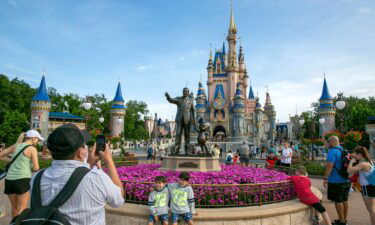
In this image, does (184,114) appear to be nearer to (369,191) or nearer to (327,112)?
(369,191)

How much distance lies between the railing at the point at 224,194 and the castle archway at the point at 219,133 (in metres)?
54.6

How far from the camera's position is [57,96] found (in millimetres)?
56688

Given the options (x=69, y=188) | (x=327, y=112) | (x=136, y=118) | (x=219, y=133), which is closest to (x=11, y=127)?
(x=136, y=118)

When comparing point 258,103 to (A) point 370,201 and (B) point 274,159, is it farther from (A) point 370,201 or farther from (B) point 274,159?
(A) point 370,201

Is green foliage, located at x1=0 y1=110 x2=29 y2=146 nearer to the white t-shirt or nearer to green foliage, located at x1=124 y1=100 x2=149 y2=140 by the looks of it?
green foliage, located at x1=124 y1=100 x2=149 y2=140

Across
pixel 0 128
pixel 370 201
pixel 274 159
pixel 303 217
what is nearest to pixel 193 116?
pixel 274 159

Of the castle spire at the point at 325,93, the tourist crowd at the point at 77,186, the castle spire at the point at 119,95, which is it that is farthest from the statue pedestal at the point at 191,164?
the castle spire at the point at 119,95

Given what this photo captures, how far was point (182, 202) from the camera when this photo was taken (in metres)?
4.85

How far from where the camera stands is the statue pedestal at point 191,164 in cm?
928

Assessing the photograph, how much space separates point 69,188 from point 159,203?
3232 mm

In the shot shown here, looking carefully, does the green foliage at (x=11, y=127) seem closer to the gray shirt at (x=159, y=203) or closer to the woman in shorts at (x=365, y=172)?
the gray shirt at (x=159, y=203)

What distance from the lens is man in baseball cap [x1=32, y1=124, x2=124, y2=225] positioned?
197 cm

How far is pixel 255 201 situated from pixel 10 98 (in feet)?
168

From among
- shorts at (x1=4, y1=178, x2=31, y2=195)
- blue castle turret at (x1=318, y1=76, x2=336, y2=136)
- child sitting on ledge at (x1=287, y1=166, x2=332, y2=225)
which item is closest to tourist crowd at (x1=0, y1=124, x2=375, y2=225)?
shorts at (x1=4, y1=178, x2=31, y2=195)
